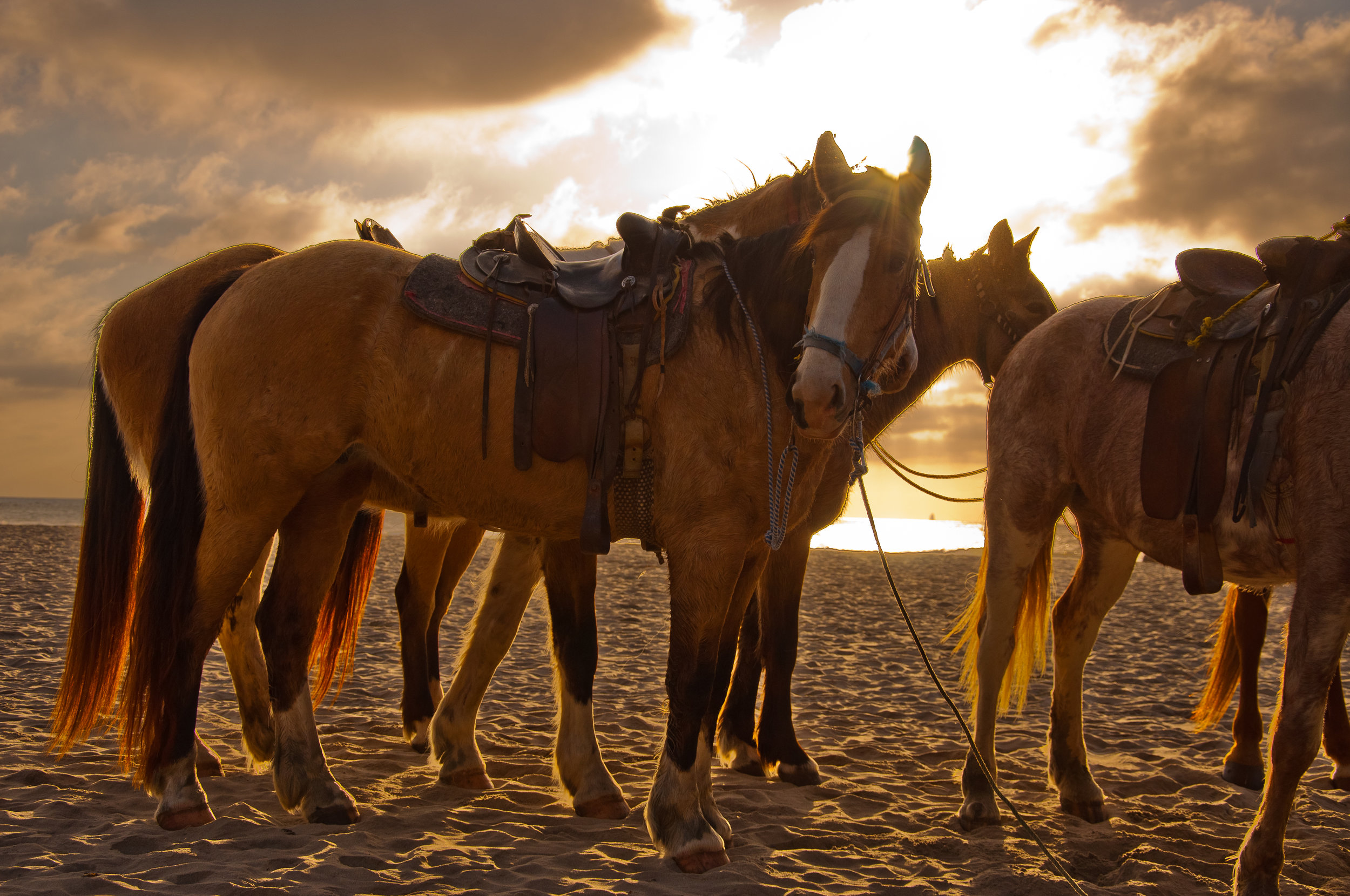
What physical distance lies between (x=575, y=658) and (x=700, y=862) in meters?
1.12

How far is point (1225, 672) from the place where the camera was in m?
4.75

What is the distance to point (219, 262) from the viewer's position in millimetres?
4398

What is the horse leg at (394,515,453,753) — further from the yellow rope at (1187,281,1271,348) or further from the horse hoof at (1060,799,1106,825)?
the yellow rope at (1187,281,1271,348)

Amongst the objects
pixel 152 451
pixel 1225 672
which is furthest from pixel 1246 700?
pixel 152 451

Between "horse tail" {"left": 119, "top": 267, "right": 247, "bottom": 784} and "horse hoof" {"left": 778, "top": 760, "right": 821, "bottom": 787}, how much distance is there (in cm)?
277

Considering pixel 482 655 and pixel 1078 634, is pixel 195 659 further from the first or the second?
pixel 1078 634

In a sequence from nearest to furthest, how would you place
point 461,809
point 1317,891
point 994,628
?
1. point 1317,891
2. point 461,809
3. point 994,628

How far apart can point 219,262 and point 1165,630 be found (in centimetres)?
1105

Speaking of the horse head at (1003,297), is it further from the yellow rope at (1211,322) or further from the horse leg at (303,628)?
the horse leg at (303,628)

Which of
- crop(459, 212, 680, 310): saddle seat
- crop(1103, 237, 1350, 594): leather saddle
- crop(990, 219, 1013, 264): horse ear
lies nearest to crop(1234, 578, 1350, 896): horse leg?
crop(1103, 237, 1350, 594): leather saddle

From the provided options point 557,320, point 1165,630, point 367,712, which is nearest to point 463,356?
point 557,320

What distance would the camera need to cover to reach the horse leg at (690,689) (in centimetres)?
316

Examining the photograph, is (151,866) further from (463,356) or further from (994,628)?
(994,628)

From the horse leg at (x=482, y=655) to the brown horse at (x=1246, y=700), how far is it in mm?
3577
